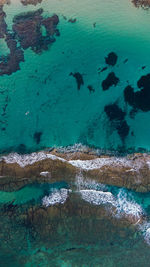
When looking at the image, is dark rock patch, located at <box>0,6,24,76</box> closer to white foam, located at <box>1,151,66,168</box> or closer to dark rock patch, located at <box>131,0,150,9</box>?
white foam, located at <box>1,151,66,168</box>

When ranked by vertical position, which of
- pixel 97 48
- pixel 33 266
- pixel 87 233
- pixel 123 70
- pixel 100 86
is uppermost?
pixel 97 48

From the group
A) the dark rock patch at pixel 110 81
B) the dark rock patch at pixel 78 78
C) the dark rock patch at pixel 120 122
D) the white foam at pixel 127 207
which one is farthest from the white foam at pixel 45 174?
the dark rock patch at pixel 110 81

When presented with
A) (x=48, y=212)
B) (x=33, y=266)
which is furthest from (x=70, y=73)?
(x=33, y=266)

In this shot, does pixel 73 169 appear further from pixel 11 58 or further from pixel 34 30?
pixel 34 30

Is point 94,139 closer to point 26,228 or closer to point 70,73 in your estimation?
point 70,73

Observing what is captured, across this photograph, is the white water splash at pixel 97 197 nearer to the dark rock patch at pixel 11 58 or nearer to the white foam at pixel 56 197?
the white foam at pixel 56 197

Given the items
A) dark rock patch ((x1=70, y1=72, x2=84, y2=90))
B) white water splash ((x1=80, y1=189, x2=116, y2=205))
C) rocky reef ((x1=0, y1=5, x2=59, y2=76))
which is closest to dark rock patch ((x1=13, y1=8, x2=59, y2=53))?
rocky reef ((x1=0, y1=5, x2=59, y2=76))
